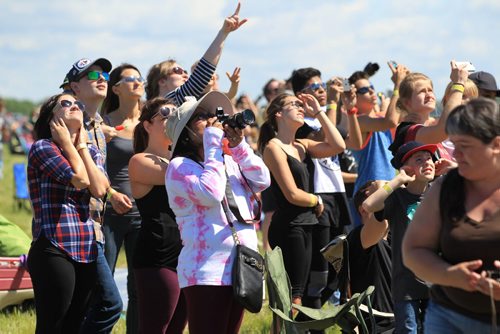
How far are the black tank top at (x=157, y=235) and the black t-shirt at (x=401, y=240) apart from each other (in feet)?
4.21

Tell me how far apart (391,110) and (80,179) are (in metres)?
3.48

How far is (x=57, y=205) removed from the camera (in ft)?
17.8

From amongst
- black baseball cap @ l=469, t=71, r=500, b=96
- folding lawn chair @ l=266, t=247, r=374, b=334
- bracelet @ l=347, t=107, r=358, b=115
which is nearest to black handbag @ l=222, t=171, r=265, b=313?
folding lawn chair @ l=266, t=247, r=374, b=334

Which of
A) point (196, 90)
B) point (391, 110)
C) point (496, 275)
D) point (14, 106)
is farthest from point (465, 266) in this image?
point (14, 106)

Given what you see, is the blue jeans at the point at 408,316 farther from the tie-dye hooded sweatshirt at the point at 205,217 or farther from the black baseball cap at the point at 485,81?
the black baseball cap at the point at 485,81

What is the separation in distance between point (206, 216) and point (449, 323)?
1.56 meters

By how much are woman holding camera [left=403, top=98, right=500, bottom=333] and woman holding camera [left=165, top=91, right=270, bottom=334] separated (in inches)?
50.3

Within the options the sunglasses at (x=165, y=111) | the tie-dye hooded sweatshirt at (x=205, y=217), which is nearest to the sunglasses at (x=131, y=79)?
the sunglasses at (x=165, y=111)

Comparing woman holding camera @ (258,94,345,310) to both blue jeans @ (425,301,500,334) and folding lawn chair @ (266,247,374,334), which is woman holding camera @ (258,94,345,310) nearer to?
folding lawn chair @ (266,247,374,334)

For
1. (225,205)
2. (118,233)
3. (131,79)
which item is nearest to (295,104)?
(131,79)

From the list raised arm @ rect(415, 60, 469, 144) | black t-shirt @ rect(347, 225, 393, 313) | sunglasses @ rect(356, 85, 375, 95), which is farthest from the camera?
sunglasses @ rect(356, 85, 375, 95)

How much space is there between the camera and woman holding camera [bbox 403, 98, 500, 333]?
3701 mm

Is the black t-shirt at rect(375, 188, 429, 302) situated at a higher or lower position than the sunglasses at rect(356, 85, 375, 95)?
lower

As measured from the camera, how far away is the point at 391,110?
26.3 ft
